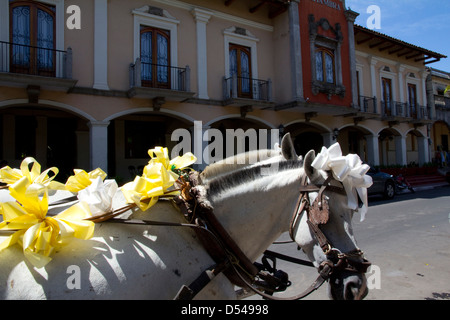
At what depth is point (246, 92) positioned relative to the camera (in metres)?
13.2

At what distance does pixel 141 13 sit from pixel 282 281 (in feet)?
36.4

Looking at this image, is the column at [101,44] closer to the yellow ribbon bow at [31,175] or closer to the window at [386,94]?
the yellow ribbon bow at [31,175]

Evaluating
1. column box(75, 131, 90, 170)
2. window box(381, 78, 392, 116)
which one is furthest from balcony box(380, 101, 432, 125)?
column box(75, 131, 90, 170)

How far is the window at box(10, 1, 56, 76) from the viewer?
9.02 m

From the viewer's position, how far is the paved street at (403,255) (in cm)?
385

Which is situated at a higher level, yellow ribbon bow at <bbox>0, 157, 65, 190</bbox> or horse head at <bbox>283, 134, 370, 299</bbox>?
yellow ribbon bow at <bbox>0, 157, 65, 190</bbox>

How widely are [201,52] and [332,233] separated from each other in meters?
11.3

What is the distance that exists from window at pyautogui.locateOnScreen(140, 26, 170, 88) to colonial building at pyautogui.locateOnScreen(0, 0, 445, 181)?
0.12 ft

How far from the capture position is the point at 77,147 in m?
12.4

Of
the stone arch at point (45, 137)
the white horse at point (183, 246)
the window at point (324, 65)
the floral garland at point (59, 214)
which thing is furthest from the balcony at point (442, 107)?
the floral garland at point (59, 214)

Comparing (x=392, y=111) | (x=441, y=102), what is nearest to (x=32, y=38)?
(x=392, y=111)

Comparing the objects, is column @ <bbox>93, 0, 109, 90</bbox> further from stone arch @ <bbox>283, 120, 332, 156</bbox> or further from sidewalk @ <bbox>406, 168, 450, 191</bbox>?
sidewalk @ <bbox>406, 168, 450, 191</bbox>

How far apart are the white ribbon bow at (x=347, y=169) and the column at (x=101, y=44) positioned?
9.76 metres

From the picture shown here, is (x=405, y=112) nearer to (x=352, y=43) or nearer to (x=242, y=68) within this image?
(x=352, y=43)
